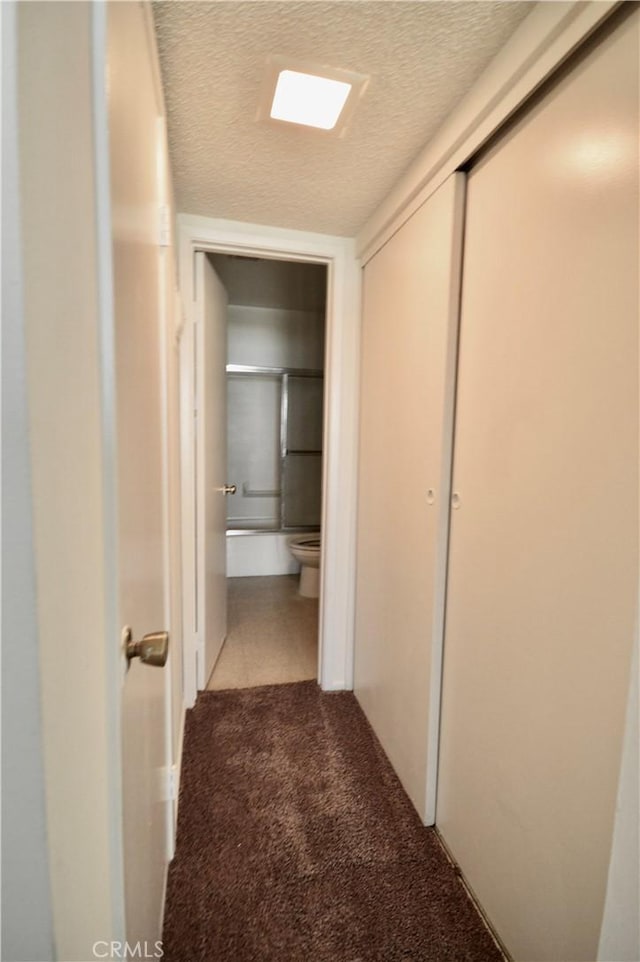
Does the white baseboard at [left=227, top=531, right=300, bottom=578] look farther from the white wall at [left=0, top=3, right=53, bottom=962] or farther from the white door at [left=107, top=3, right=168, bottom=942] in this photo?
the white wall at [left=0, top=3, right=53, bottom=962]

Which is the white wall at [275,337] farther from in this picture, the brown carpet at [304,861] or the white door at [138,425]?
the brown carpet at [304,861]

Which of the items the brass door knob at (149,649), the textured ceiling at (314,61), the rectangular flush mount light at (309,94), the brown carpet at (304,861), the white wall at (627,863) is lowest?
the brown carpet at (304,861)

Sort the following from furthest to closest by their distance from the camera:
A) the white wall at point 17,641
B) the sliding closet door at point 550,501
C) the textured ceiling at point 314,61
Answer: the textured ceiling at point 314,61, the sliding closet door at point 550,501, the white wall at point 17,641

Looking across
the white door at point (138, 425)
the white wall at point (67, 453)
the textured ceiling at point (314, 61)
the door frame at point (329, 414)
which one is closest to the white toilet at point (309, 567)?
the door frame at point (329, 414)

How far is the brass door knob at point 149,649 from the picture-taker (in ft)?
2.09

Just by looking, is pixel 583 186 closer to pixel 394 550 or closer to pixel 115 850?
pixel 394 550

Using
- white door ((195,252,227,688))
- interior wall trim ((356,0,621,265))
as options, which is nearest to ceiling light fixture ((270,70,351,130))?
interior wall trim ((356,0,621,265))

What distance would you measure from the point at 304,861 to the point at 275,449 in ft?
9.54

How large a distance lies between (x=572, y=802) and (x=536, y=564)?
466mm

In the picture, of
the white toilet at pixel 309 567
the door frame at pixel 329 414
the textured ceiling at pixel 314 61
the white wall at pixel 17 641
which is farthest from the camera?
the white toilet at pixel 309 567

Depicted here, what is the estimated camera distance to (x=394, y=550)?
1627 mm

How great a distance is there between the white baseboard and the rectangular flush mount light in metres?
2.93

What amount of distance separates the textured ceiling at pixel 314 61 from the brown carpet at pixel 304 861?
2138 millimetres

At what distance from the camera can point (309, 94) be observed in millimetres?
1089
